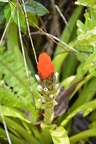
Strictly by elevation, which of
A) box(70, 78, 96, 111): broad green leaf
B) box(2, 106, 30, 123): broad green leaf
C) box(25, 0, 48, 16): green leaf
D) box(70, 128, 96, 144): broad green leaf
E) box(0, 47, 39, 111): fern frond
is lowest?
box(70, 128, 96, 144): broad green leaf

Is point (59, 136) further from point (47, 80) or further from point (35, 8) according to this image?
point (35, 8)

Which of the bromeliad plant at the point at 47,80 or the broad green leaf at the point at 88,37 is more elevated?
the broad green leaf at the point at 88,37

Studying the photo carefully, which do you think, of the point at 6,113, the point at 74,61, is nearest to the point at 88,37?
the point at 6,113

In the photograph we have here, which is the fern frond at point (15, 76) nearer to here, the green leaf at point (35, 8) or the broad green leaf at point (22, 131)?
the broad green leaf at point (22, 131)

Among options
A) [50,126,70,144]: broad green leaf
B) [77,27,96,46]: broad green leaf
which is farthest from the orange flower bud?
[50,126,70,144]: broad green leaf

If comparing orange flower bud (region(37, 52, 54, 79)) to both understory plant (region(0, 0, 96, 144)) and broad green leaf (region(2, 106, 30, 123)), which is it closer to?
understory plant (region(0, 0, 96, 144))

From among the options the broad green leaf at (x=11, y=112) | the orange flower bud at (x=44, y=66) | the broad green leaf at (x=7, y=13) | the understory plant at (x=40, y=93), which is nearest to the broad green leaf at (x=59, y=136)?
the understory plant at (x=40, y=93)
